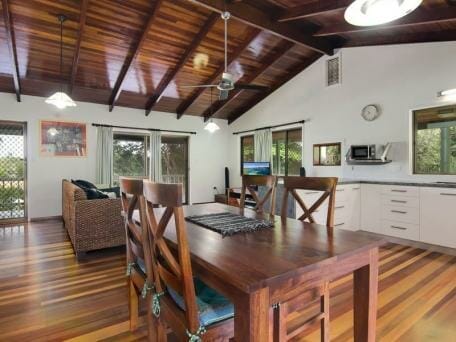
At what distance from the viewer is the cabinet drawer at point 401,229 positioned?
369cm

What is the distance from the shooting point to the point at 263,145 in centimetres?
686

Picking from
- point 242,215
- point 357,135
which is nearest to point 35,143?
point 242,215

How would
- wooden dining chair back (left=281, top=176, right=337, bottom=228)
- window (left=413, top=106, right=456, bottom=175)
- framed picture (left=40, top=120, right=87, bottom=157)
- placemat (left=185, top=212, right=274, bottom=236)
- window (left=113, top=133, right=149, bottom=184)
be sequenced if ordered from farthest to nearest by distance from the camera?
window (left=113, top=133, right=149, bottom=184), framed picture (left=40, top=120, right=87, bottom=157), window (left=413, top=106, right=456, bottom=175), wooden dining chair back (left=281, top=176, right=337, bottom=228), placemat (left=185, top=212, right=274, bottom=236)

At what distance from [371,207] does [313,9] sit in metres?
2.99

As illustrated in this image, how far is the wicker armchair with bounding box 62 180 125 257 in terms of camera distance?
129 inches

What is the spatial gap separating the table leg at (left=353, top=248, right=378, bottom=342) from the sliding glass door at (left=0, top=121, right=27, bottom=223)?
635cm

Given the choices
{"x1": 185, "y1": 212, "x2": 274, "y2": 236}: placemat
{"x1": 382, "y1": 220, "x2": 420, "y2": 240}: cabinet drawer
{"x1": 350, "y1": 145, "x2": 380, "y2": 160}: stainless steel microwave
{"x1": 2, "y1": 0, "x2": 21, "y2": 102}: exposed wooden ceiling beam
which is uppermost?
{"x1": 2, "y1": 0, "x2": 21, "y2": 102}: exposed wooden ceiling beam

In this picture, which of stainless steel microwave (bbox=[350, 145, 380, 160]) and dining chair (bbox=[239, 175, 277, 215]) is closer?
dining chair (bbox=[239, 175, 277, 215])

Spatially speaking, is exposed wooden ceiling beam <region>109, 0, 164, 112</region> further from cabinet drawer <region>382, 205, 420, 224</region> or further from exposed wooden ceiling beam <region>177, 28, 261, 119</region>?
cabinet drawer <region>382, 205, 420, 224</region>

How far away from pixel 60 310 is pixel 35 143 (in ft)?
15.0

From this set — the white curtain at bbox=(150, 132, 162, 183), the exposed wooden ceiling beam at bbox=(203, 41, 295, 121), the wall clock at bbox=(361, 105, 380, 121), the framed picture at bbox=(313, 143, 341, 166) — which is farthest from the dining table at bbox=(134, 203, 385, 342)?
the white curtain at bbox=(150, 132, 162, 183)

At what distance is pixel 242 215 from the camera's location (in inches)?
79.4

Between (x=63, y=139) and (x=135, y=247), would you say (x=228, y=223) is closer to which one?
(x=135, y=247)

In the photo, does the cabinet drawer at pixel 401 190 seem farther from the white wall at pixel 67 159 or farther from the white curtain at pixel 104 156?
the white curtain at pixel 104 156
